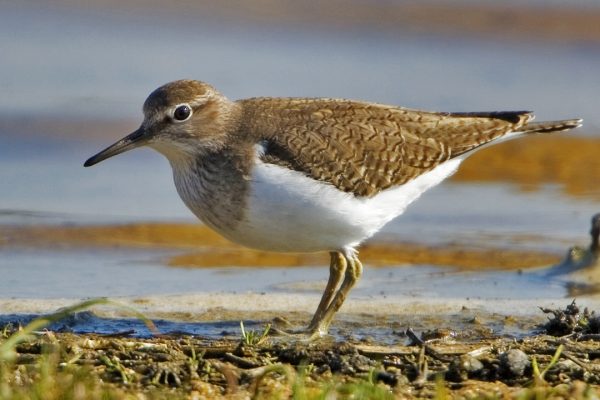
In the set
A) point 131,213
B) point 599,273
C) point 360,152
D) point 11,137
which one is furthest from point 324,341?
point 11,137

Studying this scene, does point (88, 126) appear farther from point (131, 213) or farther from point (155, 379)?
point (155, 379)

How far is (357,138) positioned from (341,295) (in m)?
1.12

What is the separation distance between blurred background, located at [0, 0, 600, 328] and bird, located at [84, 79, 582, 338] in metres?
1.22

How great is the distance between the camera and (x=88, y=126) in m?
14.9

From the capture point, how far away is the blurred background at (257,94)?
10.5 meters

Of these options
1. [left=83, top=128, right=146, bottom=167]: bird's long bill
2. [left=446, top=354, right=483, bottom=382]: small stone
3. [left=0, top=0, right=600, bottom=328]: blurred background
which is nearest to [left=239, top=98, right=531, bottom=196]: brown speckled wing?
[left=83, top=128, right=146, bottom=167]: bird's long bill

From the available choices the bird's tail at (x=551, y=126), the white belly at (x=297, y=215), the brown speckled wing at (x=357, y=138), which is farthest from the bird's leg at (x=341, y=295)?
the bird's tail at (x=551, y=126)

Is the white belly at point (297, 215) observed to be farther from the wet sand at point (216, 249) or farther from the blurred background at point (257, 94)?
the wet sand at point (216, 249)

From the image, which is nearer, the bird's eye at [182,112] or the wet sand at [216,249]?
the bird's eye at [182,112]

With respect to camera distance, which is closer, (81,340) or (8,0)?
(81,340)

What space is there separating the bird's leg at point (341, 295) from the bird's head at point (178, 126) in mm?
1261

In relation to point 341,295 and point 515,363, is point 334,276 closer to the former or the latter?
point 341,295

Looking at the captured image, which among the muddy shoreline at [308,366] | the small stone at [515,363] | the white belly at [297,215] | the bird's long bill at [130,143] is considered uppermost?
the bird's long bill at [130,143]

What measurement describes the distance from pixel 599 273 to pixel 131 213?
475cm
